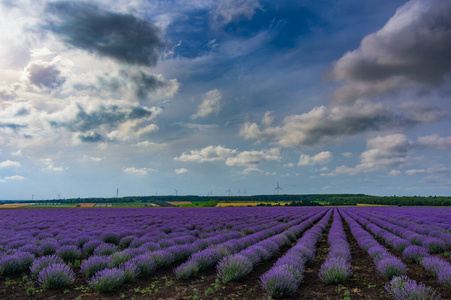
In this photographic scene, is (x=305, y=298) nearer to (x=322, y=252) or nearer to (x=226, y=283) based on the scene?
(x=226, y=283)

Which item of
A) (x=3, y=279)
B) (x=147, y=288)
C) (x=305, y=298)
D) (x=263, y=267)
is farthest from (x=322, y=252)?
(x=3, y=279)

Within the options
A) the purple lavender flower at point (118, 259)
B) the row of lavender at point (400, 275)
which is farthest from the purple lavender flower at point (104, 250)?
the row of lavender at point (400, 275)

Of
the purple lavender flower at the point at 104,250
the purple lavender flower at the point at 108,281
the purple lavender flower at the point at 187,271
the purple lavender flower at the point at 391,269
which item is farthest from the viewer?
the purple lavender flower at the point at 104,250

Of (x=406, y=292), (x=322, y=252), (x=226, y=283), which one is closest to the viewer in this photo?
(x=406, y=292)

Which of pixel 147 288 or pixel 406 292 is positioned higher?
pixel 406 292

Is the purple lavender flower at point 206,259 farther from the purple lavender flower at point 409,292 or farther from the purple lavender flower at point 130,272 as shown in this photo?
the purple lavender flower at point 409,292

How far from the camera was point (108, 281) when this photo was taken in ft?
16.8

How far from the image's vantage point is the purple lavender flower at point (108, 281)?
508 cm

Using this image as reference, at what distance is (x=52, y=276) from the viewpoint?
530cm

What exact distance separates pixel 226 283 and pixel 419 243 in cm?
953

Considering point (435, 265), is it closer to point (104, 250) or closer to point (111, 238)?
point (104, 250)

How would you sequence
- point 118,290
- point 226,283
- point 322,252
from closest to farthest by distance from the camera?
point 118,290
point 226,283
point 322,252

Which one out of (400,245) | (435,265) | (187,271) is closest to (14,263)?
(187,271)

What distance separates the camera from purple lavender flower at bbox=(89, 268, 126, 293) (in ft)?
16.7
